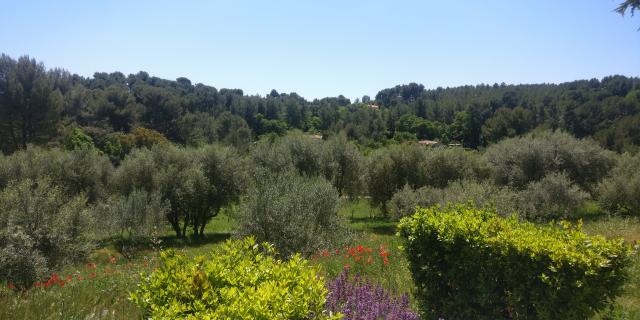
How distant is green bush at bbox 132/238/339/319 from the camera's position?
9.26 feet

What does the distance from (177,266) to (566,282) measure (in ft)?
13.5

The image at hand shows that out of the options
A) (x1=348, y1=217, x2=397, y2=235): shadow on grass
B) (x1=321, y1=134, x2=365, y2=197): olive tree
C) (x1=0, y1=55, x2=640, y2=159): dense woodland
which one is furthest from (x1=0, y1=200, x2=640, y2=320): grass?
(x1=0, y1=55, x2=640, y2=159): dense woodland

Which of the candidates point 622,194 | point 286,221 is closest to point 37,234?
point 286,221

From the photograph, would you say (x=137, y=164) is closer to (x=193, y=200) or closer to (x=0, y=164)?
(x=193, y=200)

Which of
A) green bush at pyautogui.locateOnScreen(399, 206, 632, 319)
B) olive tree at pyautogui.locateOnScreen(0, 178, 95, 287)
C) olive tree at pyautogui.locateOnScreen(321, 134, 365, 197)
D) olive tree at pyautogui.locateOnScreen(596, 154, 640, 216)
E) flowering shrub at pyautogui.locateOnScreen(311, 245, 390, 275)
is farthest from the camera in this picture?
olive tree at pyautogui.locateOnScreen(321, 134, 365, 197)

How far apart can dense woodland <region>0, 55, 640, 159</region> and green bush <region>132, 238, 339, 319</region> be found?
3056 cm

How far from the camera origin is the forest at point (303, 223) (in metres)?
4.18

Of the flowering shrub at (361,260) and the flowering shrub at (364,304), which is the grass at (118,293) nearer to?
the flowering shrub at (361,260)

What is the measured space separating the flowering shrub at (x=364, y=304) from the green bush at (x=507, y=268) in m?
0.67

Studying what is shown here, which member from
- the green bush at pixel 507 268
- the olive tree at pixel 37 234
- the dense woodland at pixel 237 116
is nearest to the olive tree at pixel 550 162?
the dense woodland at pixel 237 116

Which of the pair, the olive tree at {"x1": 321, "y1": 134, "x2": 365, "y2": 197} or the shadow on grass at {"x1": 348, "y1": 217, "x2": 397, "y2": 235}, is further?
the olive tree at {"x1": 321, "y1": 134, "x2": 365, "y2": 197}

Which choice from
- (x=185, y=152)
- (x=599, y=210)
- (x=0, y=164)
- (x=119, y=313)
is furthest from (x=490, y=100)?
(x=119, y=313)

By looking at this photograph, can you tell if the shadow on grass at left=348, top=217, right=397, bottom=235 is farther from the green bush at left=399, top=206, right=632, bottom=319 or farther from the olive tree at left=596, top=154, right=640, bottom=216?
the green bush at left=399, top=206, right=632, bottom=319

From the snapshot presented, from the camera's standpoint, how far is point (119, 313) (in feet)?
14.7
